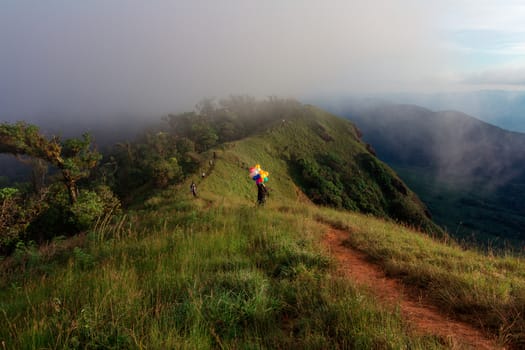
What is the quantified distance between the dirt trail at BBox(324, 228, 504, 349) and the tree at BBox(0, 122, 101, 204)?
76.2 ft

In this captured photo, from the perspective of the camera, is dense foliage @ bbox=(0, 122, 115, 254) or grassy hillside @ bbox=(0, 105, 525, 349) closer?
grassy hillside @ bbox=(0, 105, 525, 349)

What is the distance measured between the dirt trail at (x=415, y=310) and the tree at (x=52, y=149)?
2322 centimetres

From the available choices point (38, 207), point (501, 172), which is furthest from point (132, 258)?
point (501, 172)

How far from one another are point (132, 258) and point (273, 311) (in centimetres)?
277

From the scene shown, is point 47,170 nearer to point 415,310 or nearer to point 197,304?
point 197,304

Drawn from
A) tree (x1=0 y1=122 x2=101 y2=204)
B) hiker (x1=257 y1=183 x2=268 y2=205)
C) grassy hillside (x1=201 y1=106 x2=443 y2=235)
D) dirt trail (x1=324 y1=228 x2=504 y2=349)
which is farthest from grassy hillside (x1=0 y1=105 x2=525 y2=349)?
grassy hillside (x1=201 y1=106 x2=443 y2=235)


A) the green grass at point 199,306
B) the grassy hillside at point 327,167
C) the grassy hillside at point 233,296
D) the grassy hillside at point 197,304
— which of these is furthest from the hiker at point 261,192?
the grassy hillside at point 327,167

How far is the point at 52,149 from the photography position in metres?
19.0

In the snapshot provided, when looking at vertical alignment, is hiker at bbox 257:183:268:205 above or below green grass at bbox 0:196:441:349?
below

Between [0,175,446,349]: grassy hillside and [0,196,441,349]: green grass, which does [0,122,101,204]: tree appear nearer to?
[0,175,446,349]: grassy hillside

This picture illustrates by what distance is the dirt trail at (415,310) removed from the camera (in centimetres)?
252

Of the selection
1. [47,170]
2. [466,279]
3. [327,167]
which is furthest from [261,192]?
[327,167]

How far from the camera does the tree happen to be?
57.8ft

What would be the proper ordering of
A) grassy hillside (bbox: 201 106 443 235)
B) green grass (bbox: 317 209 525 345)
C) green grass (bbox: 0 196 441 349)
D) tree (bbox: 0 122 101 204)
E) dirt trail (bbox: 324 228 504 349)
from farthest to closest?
1. grassy hillside (bbox: 201 106 443 235)
2. tree (bbox: 0 122 101 204)
3. green grass (bbox: 317 209 525 345)
4. dirt trail (bbox: 324 228 504 349)
5. green grass (bbox: 0 196 441 349)
